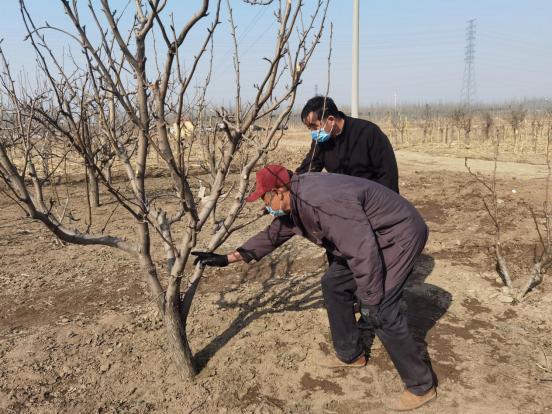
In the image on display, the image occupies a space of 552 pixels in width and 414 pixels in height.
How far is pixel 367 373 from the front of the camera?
2738 millimetres

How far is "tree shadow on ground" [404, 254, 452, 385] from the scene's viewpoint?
3.18 meters

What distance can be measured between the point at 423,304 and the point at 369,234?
1751 mm

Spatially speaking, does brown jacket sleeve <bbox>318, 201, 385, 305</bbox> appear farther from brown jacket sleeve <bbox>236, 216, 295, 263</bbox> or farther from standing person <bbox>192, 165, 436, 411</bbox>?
brown jacket sleeve <bbox>236, 216, 295, 263</bbox>

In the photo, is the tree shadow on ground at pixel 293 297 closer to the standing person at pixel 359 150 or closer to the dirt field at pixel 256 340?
the dirt field at pixel 256 340

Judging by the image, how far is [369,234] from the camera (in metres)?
2.09

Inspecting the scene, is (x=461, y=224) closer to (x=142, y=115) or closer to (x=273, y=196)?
(x=273, y=196)

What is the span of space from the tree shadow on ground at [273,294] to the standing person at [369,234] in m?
0.91

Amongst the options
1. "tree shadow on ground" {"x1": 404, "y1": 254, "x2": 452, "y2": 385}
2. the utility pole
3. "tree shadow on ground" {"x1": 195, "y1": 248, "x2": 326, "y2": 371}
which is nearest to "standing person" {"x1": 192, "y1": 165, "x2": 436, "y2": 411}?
"tree shadow on ground" {"x1": 404, "y1": 254, "x2": 452, "y2": 385}

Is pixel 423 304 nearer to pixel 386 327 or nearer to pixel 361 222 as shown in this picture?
pixel 386 327

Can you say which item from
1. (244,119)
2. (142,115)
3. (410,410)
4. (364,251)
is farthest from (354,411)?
(142,115)

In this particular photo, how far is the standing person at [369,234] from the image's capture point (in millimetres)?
2105

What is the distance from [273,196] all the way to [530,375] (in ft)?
6.21

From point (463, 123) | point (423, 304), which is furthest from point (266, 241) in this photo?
point (463, 123)

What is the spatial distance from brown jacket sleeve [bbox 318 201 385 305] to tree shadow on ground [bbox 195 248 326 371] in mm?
1332
